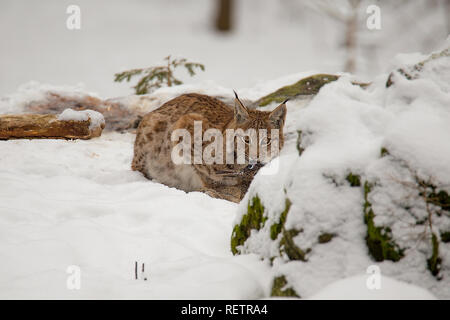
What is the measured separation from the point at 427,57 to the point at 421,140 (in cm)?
102

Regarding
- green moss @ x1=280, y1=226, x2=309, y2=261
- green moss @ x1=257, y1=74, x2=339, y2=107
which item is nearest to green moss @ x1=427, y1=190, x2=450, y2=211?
green moss @ x1=280, y1=226, x2=309, y2=261

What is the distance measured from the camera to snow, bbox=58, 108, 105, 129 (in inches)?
224

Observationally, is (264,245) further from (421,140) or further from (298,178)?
(421,140)

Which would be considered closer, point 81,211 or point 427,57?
point 427,57

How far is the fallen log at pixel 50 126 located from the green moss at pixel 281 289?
435 centimetres

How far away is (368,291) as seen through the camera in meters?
1.76

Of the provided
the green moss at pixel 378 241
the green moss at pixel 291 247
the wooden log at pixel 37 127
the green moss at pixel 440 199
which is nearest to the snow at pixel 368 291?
the green moss at pixel 378 241

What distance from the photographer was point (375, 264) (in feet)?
6.39

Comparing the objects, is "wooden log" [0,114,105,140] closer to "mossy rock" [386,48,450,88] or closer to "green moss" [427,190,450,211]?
"mossy rock" [386,48,450,88]

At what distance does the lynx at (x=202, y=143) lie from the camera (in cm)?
462

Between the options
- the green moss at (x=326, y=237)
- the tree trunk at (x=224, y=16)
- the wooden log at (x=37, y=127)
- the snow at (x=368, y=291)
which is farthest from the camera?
the tree trunk at (x=224, y=16)

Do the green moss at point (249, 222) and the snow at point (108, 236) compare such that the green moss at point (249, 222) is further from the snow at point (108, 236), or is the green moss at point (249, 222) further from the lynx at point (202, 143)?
the lynx at point (202, 143)
